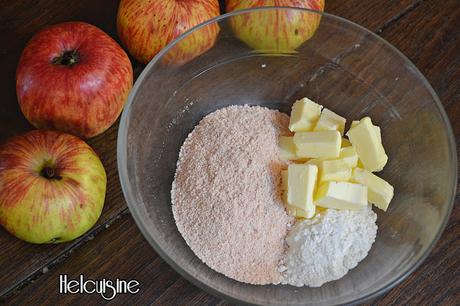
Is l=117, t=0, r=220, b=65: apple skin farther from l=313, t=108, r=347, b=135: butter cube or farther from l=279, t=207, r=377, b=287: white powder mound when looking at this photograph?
l=279, t=207, r=377, b=287: white powder mound

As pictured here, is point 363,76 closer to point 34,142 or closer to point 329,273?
point 329,273

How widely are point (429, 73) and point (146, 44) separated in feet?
1.84

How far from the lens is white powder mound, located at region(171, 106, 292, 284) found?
1.14 meters

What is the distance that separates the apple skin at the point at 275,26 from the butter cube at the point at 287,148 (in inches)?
8.0

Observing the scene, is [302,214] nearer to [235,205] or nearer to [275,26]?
[235,205]

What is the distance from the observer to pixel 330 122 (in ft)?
4.03

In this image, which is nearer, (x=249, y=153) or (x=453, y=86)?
(x=249, y=153)

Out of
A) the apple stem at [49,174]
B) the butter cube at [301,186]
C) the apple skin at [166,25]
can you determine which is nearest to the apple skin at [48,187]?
the apple stem at [49,174]

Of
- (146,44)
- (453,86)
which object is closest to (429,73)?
(453,86)

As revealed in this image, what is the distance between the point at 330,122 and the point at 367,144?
8 cm

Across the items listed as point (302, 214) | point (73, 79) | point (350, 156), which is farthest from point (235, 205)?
point (73, 79)

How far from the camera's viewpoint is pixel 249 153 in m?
1.18

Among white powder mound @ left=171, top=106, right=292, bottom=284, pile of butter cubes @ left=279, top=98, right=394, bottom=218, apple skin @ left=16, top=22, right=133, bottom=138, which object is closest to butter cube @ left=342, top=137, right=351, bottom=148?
pile of butter cubes @ left=279, top=98, right=394, bottom=218

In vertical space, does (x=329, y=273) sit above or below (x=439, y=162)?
below
